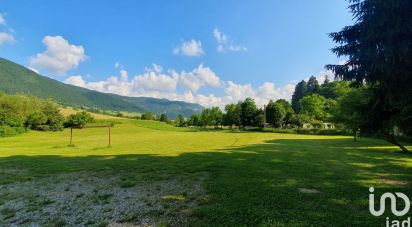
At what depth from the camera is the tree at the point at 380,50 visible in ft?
22.5

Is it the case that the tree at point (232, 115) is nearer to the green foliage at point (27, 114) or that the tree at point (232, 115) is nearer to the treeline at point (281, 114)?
the treeline at point (281, 114)

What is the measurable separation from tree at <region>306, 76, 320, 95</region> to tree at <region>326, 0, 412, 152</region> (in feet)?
337

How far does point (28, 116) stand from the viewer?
208 ft

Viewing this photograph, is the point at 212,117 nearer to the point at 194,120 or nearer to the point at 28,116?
the point at 194,120

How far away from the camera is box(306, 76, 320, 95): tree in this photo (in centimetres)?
10656

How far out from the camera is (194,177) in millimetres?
11008

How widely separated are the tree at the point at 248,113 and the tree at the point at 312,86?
116 feet

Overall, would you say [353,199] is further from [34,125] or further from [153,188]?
[34,125]

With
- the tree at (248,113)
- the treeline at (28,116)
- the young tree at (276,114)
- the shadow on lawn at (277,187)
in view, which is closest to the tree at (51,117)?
the treeline at (28,116)

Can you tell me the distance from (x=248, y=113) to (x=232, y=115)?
6.55m

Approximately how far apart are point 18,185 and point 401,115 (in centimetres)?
1577

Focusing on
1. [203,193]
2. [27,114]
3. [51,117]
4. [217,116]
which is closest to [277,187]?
[203,193]

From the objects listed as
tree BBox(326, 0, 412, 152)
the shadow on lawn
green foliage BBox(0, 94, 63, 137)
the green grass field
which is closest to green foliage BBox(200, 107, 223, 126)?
green foliage BBox(0, 94, 63, 137)

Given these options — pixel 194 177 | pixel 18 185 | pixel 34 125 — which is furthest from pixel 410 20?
pixel 34 125
